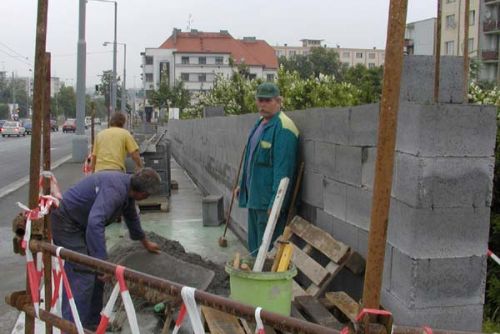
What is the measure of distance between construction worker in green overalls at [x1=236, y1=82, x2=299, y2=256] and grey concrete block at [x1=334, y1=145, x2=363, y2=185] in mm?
670

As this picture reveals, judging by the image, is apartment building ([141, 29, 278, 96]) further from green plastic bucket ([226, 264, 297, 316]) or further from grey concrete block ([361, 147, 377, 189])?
green plastic bucket ([226, 264, 297, 316])

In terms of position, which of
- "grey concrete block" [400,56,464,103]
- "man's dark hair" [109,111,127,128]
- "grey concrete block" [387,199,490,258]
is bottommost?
"grey concrete block" [387,199,490,258]

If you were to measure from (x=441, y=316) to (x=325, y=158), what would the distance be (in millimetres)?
1787

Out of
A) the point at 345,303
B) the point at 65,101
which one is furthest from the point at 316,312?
the point at 65,101

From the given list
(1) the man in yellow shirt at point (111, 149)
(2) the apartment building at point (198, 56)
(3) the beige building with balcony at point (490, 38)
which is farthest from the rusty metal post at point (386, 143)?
(2) the apartment building at point (198, 56)

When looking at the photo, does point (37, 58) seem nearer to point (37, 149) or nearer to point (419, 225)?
point (37, 149)

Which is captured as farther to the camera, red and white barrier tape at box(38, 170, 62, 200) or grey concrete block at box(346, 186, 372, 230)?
grey concrete block at box(346, 186, 372, 230)

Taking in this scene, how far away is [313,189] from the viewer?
203 inches

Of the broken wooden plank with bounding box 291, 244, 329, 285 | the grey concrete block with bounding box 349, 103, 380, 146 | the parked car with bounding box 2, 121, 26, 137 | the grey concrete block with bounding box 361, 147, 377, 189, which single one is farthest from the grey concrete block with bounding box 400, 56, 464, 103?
the parked car with bounding box 2, 121, 26, 137

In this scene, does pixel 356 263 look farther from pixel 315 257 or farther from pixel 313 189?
pixel 313 189

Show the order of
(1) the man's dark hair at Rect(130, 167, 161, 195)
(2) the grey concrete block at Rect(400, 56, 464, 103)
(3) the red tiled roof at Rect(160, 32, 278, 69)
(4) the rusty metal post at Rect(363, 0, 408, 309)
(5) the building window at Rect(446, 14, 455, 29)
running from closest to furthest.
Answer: (4) the rusty metal post at Rect(363, 0, 408, 309) → (2) the grey concrete block at Rect(400, 56, 464, 103) → (1) the man's dark hair at Rect(130, 167, 161, 195) → (5) the building window at Rect(446, 14, 455, 29) → (3) the red tiled roof at Rect(160, 32, 278, 69)

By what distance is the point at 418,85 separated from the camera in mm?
3553

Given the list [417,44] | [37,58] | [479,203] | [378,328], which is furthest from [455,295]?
[417,44]

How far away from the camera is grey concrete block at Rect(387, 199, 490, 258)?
131 inches
